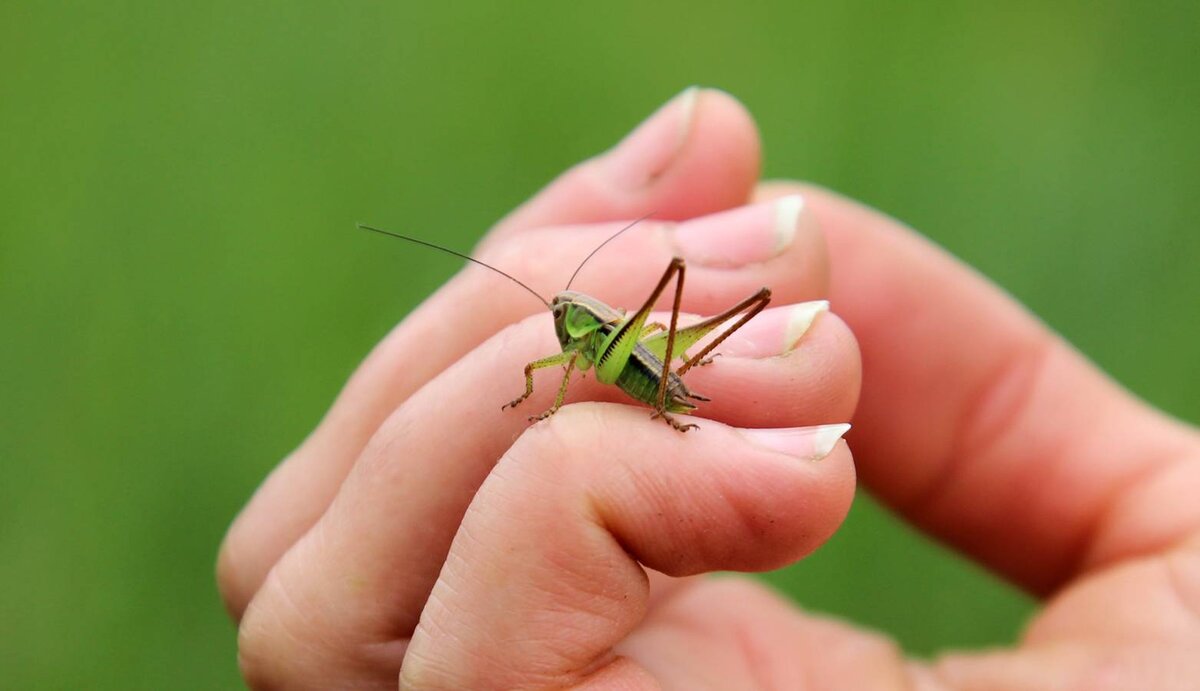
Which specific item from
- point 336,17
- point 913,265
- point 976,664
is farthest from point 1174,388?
point 336,17

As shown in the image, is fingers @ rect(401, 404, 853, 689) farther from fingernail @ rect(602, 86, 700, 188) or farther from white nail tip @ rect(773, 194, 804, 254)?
fingernail @ rect(602, 86, 700, 188)

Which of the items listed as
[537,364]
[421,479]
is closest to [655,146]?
[537,364]

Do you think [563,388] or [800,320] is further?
[563,388]

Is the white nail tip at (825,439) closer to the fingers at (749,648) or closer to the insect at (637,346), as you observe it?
the insect at (637,346)

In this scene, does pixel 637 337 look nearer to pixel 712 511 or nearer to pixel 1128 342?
pixel 712 511

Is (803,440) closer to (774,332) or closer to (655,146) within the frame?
(774,332)

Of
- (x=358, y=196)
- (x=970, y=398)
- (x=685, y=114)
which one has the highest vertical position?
(x=685, y=114)

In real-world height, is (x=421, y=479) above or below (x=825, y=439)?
below

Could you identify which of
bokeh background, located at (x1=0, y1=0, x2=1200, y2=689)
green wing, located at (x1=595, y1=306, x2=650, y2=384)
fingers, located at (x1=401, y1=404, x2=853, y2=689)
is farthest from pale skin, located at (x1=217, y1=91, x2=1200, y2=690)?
bokeh background, located at (x1=0, y1=0, x2=1200, y2=689)
